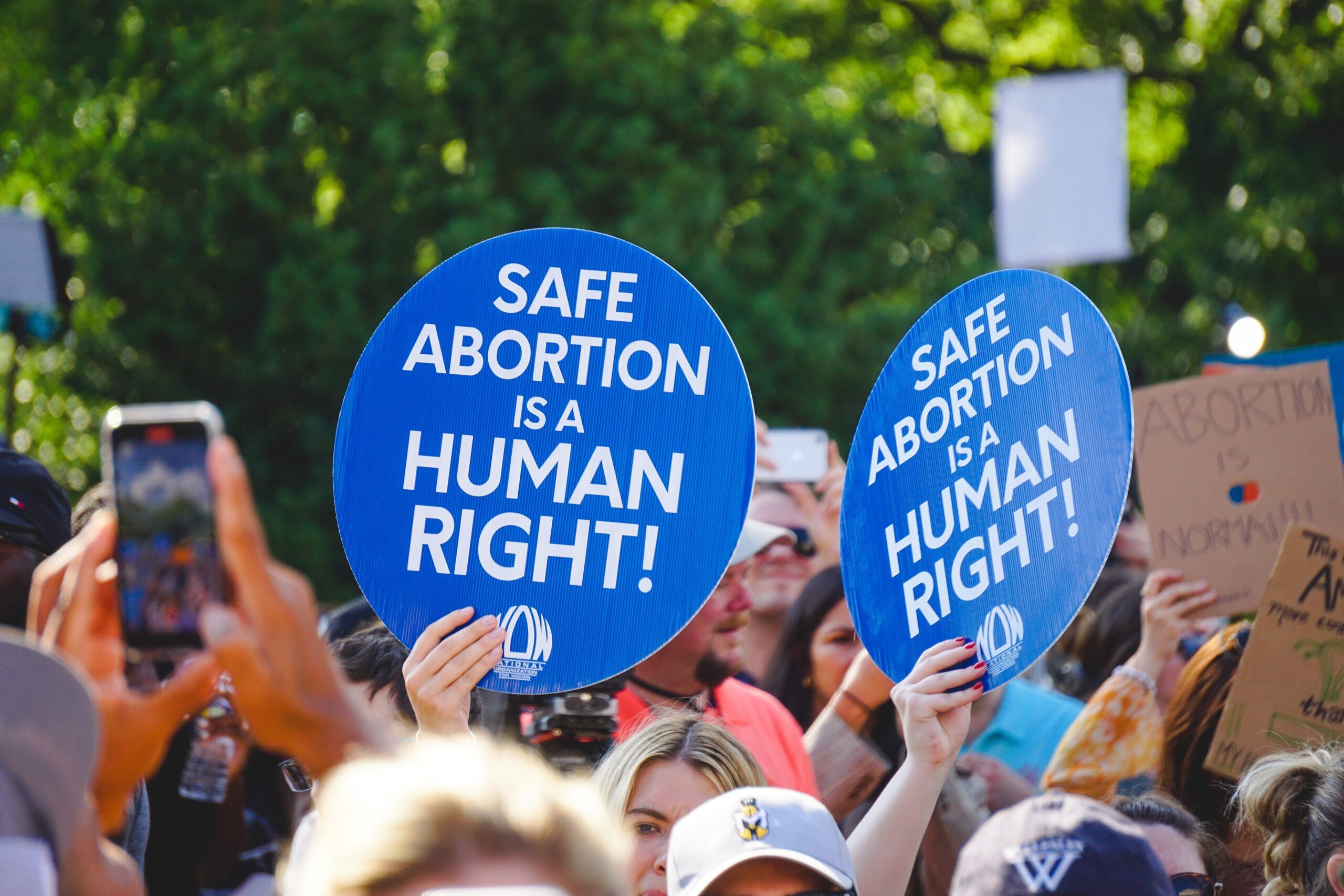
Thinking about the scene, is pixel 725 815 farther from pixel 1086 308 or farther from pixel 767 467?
pixel 767 467

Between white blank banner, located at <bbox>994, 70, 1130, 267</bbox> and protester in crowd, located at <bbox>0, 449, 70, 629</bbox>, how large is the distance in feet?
23.5

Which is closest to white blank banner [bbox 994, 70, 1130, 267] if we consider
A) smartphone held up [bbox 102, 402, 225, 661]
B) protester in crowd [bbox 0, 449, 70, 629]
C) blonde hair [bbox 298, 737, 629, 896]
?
protester in crowd [bbox 0, 449, 70, 629]

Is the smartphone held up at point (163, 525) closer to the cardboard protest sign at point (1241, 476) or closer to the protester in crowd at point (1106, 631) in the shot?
the cardboard protest sign at point (1241, 476)

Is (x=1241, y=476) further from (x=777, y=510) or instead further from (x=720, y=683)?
(x=777, y=510)

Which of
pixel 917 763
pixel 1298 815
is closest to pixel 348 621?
pixel 917 763

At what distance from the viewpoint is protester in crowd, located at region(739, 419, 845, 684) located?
184 inches

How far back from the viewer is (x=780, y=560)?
477cm

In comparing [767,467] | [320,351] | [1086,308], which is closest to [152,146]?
[320,351]

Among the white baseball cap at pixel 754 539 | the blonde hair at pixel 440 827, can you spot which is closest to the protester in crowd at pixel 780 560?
the white baseball cap at pixel 754 539

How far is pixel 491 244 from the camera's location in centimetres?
257

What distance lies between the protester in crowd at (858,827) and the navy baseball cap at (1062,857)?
42cm

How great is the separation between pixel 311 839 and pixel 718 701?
1950 millimetres

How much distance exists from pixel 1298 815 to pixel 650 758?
1244 millimetres

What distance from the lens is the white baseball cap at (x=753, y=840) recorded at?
6.87ft
